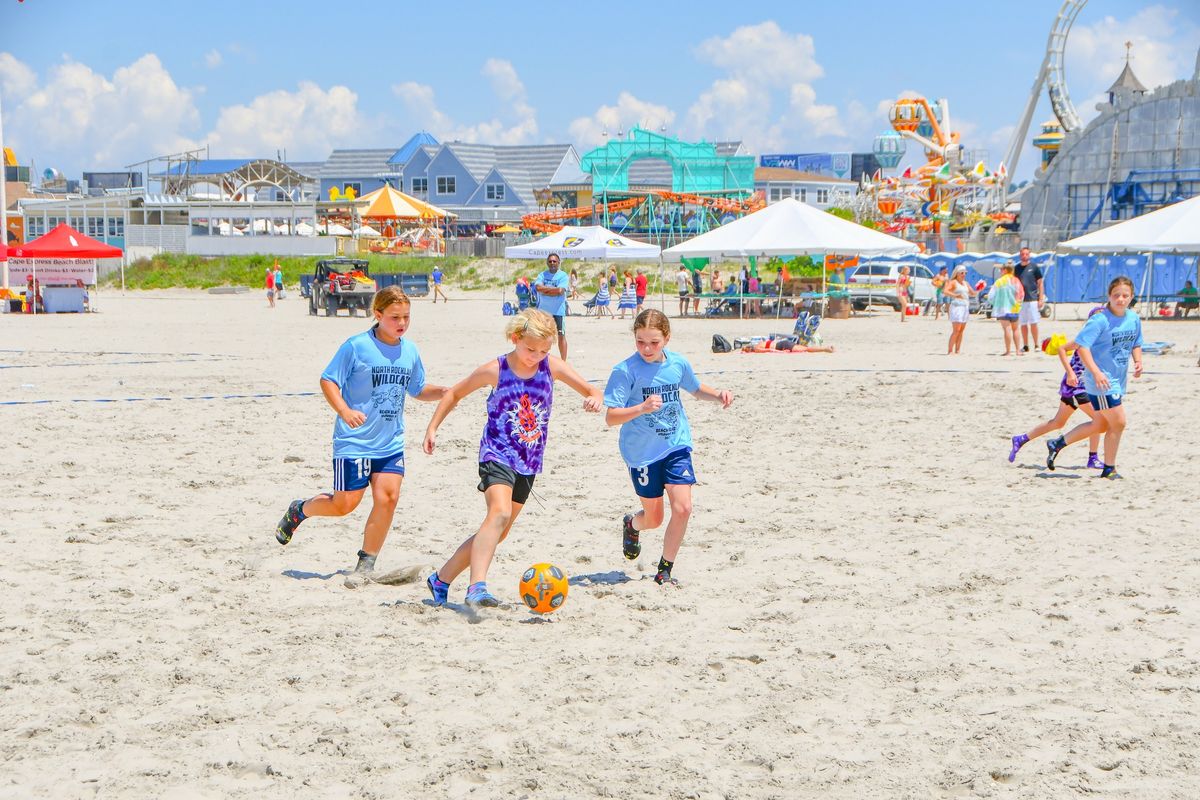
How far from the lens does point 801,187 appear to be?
340 feet

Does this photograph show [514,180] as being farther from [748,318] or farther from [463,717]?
[463,717]

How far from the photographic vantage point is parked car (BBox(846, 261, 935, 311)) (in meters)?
35.6

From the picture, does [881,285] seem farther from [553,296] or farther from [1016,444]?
[1016,444]

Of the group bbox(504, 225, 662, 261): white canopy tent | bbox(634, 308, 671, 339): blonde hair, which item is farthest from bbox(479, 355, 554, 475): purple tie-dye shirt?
bbox(504, 225, 662, 261): white canopy tent

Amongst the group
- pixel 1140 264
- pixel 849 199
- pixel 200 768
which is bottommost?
pixel 200 768

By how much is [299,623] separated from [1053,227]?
173 ft

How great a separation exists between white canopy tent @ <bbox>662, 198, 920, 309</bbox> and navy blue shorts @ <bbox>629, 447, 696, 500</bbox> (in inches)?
834

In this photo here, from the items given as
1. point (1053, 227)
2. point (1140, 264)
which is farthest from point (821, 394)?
point (1053, 227)

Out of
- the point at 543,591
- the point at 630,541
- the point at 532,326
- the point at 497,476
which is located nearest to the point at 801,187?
the point at 630,541

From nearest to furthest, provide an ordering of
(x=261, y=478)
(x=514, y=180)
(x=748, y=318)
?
(x=261, y=478) → (x=748, y=318) → (x=514, y=180)

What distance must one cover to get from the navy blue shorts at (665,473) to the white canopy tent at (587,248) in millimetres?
24857

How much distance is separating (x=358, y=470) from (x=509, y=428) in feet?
2.99

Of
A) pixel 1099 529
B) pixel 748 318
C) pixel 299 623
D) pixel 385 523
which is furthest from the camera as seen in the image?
pixel 748 318

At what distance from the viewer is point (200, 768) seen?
3.92 meters
